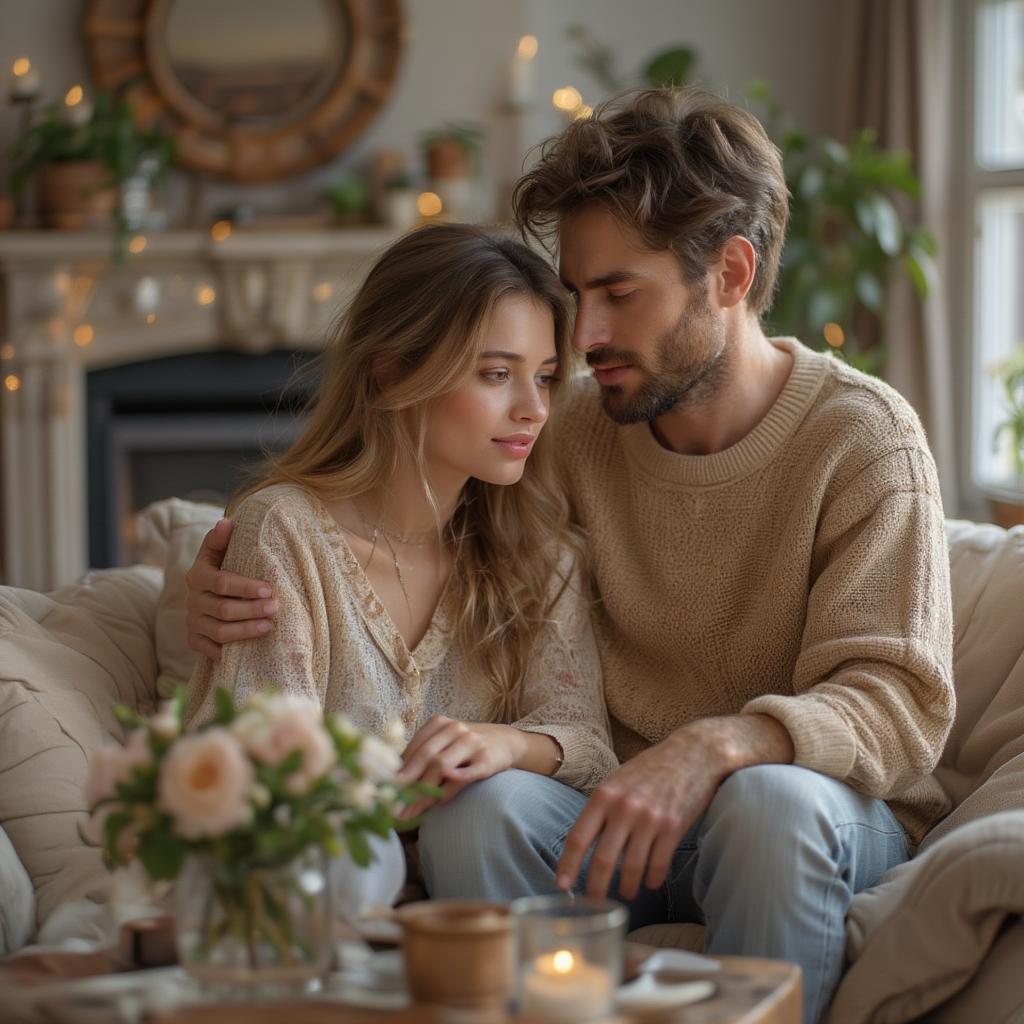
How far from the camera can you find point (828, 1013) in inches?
61.8

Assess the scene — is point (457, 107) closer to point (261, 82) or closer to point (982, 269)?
point (261, 82)

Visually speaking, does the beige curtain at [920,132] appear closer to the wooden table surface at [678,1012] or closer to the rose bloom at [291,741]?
the wooden table surface at [678,1012]

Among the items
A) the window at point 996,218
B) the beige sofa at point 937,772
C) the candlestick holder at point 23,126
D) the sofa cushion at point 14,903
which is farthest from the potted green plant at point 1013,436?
the candlestick holder at point 23,126


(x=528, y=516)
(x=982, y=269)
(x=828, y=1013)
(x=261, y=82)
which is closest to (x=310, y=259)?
(x=261, y=82)

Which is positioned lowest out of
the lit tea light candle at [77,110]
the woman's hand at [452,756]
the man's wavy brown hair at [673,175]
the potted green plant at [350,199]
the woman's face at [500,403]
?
the woman's hand at [452,756]

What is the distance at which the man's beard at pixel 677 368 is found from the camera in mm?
2045

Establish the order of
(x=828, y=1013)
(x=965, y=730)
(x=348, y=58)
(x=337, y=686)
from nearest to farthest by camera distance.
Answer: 1. (x=828, y=1013)
2. (x=337, y=686)
3. (x=965, y=730)
4. (x=348, y=58)

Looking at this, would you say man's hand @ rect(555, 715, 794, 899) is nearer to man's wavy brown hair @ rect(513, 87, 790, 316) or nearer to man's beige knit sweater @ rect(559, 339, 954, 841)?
man's beige knit sweater @ rect(559, 339, 954, 841)

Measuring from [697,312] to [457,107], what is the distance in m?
2.76

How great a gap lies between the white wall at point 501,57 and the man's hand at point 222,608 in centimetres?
297

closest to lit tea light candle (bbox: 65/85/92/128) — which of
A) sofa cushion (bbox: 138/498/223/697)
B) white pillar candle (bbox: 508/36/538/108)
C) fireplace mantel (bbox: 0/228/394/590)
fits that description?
fireplace mantel (bbox: 0/228/394/590)

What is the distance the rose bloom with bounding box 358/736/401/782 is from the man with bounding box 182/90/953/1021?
39 cm

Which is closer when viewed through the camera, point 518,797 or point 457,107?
point 518,797

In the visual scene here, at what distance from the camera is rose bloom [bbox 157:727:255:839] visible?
1111 millimetres
